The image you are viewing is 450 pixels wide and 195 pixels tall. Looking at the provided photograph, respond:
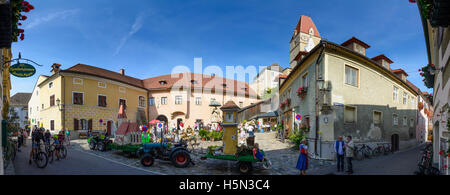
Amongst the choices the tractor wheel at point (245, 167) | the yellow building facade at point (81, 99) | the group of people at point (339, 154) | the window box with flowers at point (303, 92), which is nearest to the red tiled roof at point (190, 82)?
the yellow building facade at point (81, 99)

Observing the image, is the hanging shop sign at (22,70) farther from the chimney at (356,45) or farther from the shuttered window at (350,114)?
the chimney at (356,45)

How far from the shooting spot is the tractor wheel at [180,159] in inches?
386

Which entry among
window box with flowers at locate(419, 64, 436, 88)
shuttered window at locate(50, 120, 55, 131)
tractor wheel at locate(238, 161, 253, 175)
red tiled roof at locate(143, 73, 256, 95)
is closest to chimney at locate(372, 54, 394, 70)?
window box with flowers at locate(419, 64, 436, 88)

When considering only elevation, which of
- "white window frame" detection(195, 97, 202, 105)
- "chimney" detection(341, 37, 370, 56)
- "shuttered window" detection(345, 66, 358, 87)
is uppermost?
"chimney" detection(341, 37, 370, 56)

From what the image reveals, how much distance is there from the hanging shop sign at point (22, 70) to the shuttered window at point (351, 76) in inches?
570

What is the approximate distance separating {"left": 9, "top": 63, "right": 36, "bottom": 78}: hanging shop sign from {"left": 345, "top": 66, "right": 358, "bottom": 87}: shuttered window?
14.5 metres

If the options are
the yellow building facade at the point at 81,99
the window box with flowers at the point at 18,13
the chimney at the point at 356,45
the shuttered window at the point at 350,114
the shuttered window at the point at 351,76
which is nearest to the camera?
the window box with flowers at the point at 18,13

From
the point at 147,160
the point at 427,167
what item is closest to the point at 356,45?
the point at 427,167

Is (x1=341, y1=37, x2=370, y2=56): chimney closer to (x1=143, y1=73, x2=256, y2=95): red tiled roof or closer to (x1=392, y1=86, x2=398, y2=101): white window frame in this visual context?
(x1=392, y1=86, x2=398, y2=101): white window frame

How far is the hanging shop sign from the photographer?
289 inches

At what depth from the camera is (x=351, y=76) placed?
13188mm

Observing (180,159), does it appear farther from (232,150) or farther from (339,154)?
(339,154)

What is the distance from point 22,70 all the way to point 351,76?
1527cm
